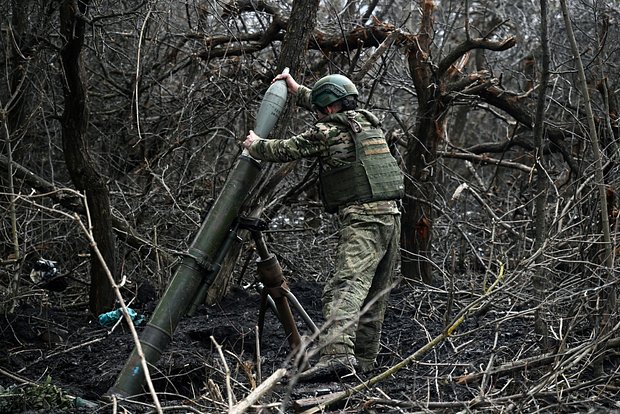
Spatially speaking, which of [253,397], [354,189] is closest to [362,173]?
[354,189]

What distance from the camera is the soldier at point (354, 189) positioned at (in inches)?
247

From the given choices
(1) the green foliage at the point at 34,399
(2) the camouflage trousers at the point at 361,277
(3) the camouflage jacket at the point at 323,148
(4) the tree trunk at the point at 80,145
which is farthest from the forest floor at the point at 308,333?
(3) the camouflage jacket at the point at 323,148

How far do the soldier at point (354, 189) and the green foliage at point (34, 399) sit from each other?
1.69 metres

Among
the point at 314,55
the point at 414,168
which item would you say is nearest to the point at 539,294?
the point at 414,168

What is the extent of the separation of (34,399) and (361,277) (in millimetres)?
2206

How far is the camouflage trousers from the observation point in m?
6.14

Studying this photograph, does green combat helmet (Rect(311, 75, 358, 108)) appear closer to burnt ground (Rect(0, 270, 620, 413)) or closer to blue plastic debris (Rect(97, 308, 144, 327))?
burnt ground (Rect(0, 270, 620, 413))

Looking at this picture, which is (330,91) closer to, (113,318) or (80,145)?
(80,145)

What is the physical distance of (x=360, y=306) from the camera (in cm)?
631

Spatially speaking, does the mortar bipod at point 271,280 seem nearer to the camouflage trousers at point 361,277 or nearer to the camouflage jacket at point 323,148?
the camouflage trousers at point 361,277

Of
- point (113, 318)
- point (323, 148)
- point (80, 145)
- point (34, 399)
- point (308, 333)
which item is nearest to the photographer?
point (34, 399)

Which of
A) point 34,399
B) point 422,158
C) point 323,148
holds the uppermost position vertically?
point 323,148

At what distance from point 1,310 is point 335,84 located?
11.6 ft

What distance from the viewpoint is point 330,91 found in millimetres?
6387
